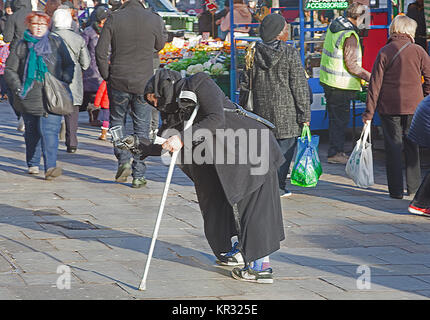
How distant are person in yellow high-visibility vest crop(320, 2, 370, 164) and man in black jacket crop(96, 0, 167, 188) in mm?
2529

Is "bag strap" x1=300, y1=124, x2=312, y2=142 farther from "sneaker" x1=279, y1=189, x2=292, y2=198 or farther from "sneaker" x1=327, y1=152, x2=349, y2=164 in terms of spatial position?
"sneaker" x1=327, y1=152, x2=349, y2=164

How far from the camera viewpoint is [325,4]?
39.0 feet

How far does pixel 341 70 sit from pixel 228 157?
18.4 ft

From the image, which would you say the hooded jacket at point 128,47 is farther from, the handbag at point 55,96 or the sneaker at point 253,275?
the sneaker at point 253,275

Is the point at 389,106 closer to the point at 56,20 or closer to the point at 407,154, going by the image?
the point at 407,154

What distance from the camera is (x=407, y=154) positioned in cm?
913

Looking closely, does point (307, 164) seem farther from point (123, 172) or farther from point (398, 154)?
point (123, 172)

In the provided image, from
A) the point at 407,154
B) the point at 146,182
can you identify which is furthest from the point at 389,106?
the point at 146,182

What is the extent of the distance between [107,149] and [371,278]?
7.05 m

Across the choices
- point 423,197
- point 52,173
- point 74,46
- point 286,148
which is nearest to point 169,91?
point 286,148

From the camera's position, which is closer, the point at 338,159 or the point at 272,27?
the point at 272,27

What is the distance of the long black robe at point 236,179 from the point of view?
5.56m

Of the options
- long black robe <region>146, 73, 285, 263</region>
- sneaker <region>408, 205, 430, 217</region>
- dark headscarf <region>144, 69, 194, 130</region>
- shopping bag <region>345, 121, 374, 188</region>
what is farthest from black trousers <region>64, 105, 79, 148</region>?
dark headscarf <region>144, 69, 194, 130</region>

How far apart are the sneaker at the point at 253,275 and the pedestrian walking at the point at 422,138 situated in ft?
9.22
